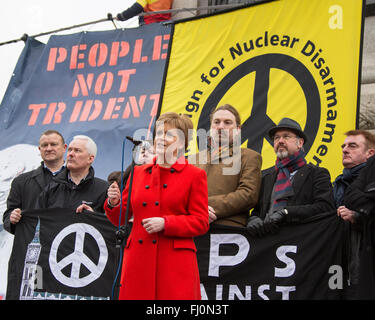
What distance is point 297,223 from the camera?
11.9 ft

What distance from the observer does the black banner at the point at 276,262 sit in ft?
11.4

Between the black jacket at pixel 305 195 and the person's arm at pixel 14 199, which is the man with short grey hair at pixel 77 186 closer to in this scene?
the person's arm at pixel 14 199

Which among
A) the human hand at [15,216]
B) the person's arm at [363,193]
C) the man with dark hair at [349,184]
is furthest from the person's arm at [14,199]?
the person's arm at [363,193]

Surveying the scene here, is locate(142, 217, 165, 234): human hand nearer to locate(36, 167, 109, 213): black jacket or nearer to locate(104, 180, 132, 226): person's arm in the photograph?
locate(104, 180, 132, 226): person's arm

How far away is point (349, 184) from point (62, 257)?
260cm

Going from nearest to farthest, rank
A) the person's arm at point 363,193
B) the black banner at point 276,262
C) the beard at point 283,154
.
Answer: the person's arm at point 363,193 < the black banner at point 276,262 < the beard at point 283,154

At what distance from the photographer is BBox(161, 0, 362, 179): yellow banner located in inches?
204

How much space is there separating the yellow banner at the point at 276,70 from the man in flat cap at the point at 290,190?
116 centimetres

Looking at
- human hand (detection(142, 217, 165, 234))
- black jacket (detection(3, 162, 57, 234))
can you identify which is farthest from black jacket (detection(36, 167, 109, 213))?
human hand (detection(142, 217, 165, 234))

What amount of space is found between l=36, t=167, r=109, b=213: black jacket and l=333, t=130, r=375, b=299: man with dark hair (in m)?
2.22

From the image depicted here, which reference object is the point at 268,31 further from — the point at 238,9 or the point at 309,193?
the point at 309,193

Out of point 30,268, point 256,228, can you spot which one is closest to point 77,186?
point 30,268

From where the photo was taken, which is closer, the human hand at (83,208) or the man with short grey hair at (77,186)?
the human hand at (83,208)
